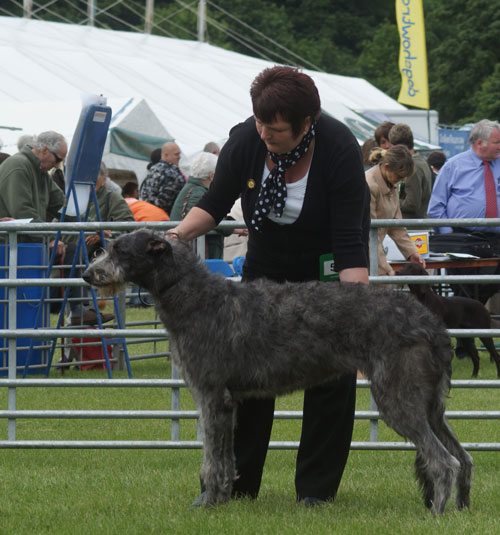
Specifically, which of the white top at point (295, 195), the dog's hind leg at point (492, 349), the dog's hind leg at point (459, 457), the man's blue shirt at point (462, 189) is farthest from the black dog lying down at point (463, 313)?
the white top at point (295, 195)

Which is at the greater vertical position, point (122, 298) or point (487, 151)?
point (487, 151)

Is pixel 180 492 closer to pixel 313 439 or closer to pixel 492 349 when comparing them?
pixel 313 439

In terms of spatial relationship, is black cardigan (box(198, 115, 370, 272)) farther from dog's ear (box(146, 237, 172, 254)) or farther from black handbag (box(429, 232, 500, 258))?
black handbag (box(429, 232, 500, 258))

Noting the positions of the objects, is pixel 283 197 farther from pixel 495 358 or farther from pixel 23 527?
pixel 495 358

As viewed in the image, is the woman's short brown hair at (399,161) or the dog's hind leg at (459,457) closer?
the dog's hind leg at (459,457)

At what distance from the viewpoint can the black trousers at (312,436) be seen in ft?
18.9

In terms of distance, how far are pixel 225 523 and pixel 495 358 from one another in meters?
6.26

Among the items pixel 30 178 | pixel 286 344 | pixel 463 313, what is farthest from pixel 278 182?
pixel 30 178

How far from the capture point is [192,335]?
5.48 m

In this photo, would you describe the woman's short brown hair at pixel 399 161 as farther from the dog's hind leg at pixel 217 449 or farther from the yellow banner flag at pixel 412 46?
the yellow banner flag at pixel 412 46

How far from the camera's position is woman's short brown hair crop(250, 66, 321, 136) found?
5.21 m

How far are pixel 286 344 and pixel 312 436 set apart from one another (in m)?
0.66

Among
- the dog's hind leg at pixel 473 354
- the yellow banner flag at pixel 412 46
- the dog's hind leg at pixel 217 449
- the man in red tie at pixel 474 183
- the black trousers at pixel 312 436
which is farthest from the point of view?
the yellow banner flag at pixel 412 46

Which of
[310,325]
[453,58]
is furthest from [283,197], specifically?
[453,58]
